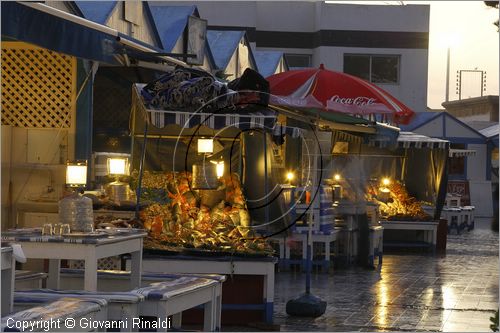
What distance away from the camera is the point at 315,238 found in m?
18.7

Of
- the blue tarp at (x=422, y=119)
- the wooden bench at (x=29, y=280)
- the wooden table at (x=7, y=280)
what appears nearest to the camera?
the wooden table at (x=7, y=280)

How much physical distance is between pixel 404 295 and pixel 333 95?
3052mm

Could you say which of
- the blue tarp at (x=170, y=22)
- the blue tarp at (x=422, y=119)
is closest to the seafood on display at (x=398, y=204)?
the blue tarp at (x=170, y=22)

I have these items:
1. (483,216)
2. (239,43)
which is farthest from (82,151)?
(483,216)

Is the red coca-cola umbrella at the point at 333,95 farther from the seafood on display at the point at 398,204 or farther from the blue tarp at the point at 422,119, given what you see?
the blue tarp at the point at 422,119

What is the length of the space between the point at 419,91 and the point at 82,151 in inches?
1468

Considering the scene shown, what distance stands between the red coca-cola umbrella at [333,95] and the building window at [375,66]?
36223 millimetres

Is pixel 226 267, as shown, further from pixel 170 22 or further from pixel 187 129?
pixel 170 22

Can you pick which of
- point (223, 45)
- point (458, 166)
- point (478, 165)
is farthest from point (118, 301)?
point (478, 165)

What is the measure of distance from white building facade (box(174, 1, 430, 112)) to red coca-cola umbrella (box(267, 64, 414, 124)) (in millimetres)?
34903

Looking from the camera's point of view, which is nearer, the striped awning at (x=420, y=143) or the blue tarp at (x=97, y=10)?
the blue tarp at (x=97, y=10)

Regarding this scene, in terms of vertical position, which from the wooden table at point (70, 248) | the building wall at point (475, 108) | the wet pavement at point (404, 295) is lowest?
the wet pavement at point (404, 295)

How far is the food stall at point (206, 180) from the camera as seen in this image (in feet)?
39.4

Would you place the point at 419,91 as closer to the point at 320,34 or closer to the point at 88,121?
the point at 320,34
